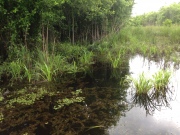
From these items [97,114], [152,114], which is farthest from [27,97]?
[152,114]

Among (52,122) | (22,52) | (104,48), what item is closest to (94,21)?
(104,48)

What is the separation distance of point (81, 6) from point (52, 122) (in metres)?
6.54

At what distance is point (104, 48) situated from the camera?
9.83 m

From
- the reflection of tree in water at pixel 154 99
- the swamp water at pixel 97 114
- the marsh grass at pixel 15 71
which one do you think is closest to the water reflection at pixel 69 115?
the swamp water at pixel 97 114

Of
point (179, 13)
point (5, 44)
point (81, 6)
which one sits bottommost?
point (5, 44)

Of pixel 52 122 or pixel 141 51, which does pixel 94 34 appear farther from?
pixel 52 122

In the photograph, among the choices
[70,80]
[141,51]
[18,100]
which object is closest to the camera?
[18,100]

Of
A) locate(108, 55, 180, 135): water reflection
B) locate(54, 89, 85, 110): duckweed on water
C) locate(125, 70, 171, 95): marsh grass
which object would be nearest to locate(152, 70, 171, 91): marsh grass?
locate(125, 70, 171, 95): marsh grass

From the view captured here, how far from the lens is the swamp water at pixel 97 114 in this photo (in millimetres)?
3092

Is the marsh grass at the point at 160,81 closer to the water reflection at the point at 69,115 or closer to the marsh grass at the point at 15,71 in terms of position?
the water reflection at the point at 69,115

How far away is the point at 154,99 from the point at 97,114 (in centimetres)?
151

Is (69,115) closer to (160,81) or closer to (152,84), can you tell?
(152,84)

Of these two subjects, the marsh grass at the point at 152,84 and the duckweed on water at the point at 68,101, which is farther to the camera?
the marsh grass at the point at 152,84

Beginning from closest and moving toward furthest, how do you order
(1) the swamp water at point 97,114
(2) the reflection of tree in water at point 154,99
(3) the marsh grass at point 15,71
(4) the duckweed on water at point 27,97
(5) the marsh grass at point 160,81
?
1. (1) the swamp water at point 97,114
2. (2) the reflection of tree in water at point 154,99
3. (4) the duckweed on water at point 27,97
4. (5) the marsh grass at point 160,81
5. (3) the marsh grass at point 15,71
